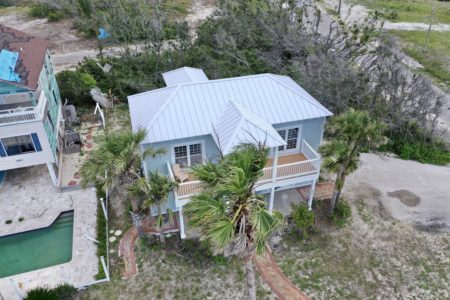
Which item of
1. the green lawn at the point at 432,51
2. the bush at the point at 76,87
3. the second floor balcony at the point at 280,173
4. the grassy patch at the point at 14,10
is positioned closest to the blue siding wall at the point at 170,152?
the second floor balcony at the point at 280,173

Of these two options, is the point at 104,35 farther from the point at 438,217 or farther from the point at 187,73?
the point at 438,217

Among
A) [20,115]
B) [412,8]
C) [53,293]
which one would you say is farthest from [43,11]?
[412,8]

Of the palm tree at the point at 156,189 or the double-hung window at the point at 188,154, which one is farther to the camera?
the double-hung window at the point at 188,154

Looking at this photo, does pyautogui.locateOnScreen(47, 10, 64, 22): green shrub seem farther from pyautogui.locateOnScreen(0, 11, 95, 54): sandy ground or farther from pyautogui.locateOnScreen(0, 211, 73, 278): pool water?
pyautogui.locateOnScreen(0, 211, 73, 278): pool water

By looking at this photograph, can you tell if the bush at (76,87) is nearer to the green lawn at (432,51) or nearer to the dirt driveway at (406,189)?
the dirt driveway at (406,189)

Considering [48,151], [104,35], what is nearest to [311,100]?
[48,151]

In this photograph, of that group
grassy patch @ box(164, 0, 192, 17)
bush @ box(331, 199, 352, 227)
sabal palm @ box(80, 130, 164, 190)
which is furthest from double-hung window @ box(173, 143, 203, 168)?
grassy patch @ box(164, 0, 192, 17)

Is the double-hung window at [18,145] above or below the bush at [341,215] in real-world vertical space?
above
